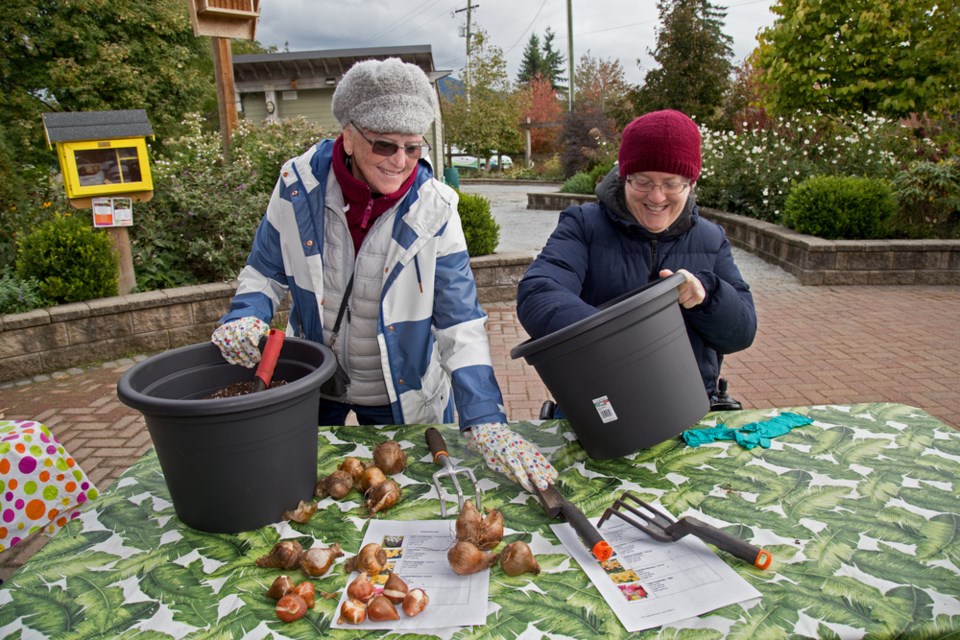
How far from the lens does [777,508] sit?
146 cm

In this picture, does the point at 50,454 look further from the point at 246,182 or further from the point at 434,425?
the point at 246,182

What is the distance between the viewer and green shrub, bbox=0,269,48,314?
4.79m

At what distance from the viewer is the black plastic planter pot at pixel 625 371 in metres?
1.43

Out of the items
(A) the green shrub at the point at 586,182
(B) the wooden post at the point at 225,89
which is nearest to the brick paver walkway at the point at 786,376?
(B) the wooden post at the point at 225,89

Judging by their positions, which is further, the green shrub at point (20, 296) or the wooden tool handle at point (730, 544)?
the green shrub at point (20, 296)

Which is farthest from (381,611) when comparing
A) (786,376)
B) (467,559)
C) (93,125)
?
(93,125)

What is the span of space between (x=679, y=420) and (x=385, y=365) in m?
0.86

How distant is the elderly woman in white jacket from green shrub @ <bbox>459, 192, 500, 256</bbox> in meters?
4.40

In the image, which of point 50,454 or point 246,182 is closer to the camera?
point 50,454

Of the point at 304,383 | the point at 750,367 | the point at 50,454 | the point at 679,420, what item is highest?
the point at 304,383

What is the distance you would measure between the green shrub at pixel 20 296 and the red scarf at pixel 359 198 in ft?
13.2

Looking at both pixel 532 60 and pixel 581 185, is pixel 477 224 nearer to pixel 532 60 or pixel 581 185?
pixel 581 185

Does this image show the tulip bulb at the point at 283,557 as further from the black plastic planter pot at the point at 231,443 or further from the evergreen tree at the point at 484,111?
the evergreen tree at the point at 484,111

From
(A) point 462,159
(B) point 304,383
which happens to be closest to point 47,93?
(B) point 304,383
